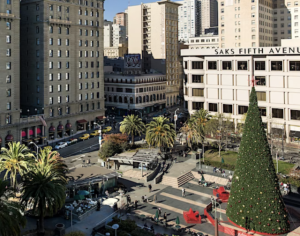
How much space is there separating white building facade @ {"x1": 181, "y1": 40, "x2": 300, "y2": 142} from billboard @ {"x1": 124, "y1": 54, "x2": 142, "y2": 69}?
40.2 metres

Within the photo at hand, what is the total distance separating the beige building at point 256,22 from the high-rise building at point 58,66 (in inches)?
2125

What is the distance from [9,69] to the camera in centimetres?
8912

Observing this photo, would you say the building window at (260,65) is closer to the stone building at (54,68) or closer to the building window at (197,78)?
the building window at (197,78)

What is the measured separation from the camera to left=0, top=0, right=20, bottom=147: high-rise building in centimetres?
8725

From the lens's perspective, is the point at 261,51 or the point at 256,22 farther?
the point at 256,22

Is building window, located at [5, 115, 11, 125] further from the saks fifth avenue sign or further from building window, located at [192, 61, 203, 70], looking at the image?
the saks fifth avenue sign

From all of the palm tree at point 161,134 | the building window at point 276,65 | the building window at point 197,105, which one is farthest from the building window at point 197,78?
the palm tree at point 161,134

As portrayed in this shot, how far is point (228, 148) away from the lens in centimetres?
8738

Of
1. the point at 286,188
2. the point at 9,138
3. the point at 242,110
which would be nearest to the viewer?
the point at 286,188

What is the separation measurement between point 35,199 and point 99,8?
87.5 meters

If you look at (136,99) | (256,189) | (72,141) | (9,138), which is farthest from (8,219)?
(136,99)

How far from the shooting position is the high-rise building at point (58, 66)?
101062 millimetres

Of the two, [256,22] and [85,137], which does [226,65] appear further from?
[256,22]

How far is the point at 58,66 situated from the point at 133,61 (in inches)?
1716
